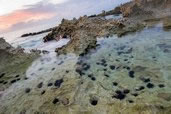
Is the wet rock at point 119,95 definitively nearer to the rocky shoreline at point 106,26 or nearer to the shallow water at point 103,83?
the shallow water at point 103,83

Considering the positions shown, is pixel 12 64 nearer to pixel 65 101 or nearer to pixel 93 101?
pixel 65 101

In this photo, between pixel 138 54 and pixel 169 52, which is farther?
pixel 138 54

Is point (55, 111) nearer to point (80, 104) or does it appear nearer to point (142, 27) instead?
point (80, 104)

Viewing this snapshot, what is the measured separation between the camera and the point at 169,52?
15.9 metres

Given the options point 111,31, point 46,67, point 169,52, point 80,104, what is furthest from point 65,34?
point 80,104

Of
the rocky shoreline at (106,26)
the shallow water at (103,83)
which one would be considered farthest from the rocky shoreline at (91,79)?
the rocky shoreline at (106,26)

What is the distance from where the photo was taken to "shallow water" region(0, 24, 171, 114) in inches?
412

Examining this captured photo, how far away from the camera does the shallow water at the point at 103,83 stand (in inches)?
412

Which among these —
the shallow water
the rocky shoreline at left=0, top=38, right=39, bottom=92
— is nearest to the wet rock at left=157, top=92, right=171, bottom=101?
the shallow water

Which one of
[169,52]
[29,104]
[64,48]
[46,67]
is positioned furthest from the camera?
[64,48]

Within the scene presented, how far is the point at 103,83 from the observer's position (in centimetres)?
1307

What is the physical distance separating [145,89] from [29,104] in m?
7.44

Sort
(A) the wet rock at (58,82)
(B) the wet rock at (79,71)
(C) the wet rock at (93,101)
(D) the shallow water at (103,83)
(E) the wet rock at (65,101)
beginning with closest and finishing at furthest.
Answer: (D) the shallow water at (103,83)
(C) the wet rock at (93,101)
(E) the wet rock at (65,101)
(A) the wet rock at (58,82)
(B) the wet rock at (79,71)

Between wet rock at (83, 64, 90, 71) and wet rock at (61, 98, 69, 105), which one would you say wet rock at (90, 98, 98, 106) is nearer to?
wet rock at (61, 98, 69, 105)
